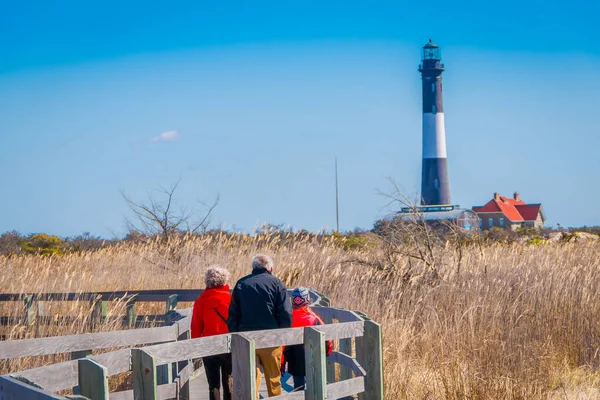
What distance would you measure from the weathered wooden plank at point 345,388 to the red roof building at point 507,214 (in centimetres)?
7210

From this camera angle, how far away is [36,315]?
11602mm

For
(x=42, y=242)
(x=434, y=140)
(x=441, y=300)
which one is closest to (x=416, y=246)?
(x=441, y=300)

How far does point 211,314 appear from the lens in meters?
7.98

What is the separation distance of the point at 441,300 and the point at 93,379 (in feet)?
27.3

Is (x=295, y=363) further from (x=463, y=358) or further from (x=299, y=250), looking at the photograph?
(x=299, y=250)

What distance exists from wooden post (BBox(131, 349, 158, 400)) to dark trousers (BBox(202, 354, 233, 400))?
6.62 feet

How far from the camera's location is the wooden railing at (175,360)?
5211 millimetres

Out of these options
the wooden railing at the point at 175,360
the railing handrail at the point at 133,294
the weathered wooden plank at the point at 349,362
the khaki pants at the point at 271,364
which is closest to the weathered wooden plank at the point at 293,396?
the wooden railing at the point at 175,360

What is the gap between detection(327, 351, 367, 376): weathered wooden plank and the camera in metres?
7.86

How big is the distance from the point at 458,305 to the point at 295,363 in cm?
433

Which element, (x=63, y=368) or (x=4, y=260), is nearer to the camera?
(x=63, y=368)

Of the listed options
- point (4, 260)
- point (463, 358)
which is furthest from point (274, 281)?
point (4, 260)

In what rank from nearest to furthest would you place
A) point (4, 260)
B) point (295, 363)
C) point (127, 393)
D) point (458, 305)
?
point (127, 393)
point (295, 363)
point (458, 305)
point (4, 260)

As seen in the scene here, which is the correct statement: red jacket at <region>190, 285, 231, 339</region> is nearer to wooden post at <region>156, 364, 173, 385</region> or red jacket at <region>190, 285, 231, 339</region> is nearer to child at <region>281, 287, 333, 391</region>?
wooden post at <region>156, 364, 173, 385</region>
